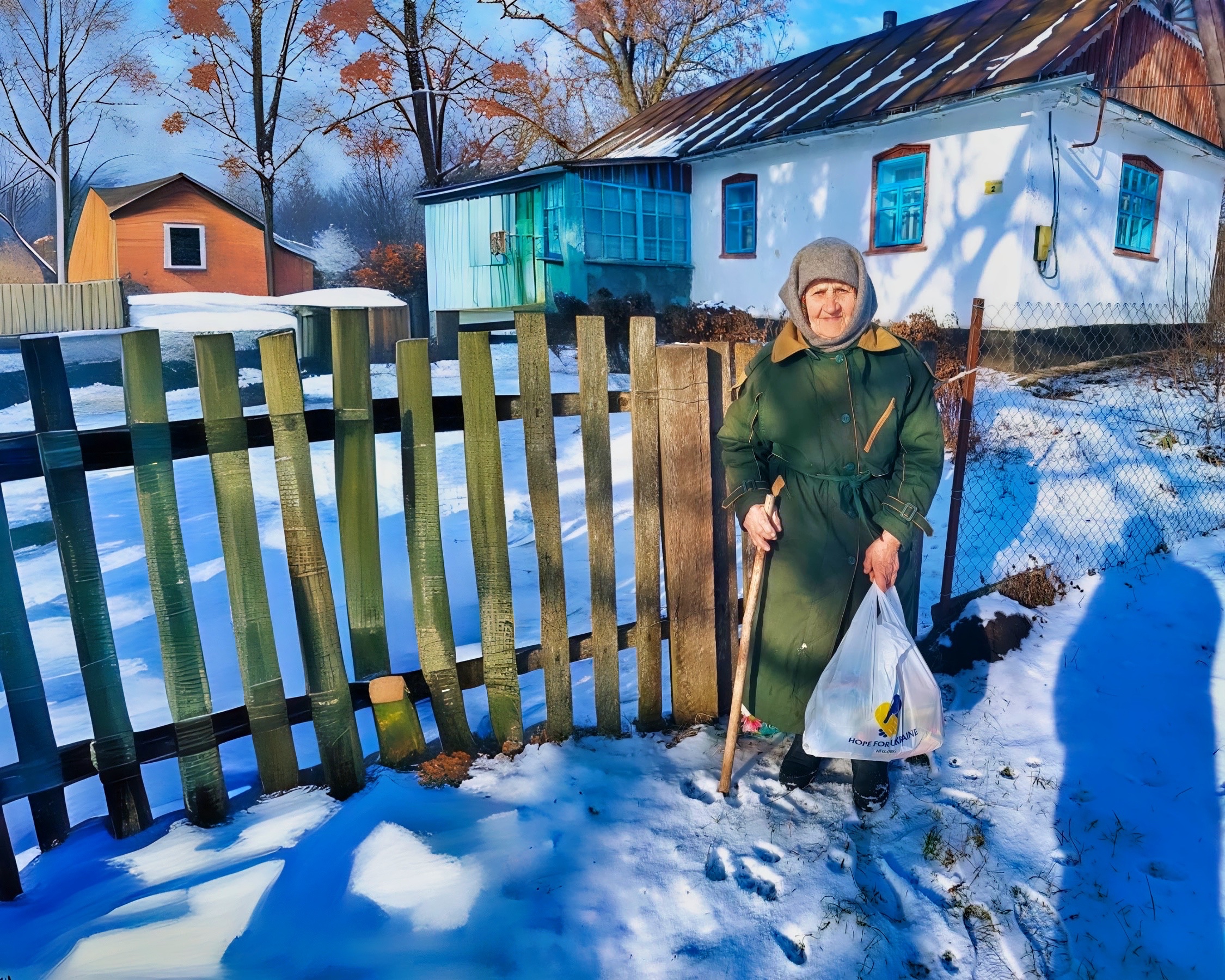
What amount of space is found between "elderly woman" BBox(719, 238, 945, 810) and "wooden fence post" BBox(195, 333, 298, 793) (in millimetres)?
1520

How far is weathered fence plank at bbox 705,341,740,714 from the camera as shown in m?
3.09

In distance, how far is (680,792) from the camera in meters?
2.70

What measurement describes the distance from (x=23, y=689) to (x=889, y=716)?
2494mm

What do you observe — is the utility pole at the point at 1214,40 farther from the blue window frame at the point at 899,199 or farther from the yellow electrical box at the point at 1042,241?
the blue window frame at the point at 899,199

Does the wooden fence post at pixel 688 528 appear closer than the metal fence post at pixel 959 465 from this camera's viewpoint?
Yes

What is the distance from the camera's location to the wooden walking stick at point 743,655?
264cm

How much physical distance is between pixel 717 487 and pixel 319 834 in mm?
1828

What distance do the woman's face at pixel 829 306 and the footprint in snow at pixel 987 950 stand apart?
1.71 m

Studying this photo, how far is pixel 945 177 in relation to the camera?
11430 millimetres

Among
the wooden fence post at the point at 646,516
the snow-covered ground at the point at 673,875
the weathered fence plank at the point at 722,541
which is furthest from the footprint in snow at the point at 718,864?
the weathered fence plank at the point at 722,541

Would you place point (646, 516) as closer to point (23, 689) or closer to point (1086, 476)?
point (23, 689)

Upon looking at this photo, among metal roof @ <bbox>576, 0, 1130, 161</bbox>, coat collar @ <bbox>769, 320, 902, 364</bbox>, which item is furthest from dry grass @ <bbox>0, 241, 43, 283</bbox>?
coat collar @ <bbox>769, 320, 902, 364</bbox>

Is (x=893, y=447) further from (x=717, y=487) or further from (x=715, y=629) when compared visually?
(x=715, y=629)

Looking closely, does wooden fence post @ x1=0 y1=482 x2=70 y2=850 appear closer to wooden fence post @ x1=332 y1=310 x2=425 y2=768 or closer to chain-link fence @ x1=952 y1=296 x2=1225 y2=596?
wooden fence post @ x1=332 y1=310 x2=425 y2=768
